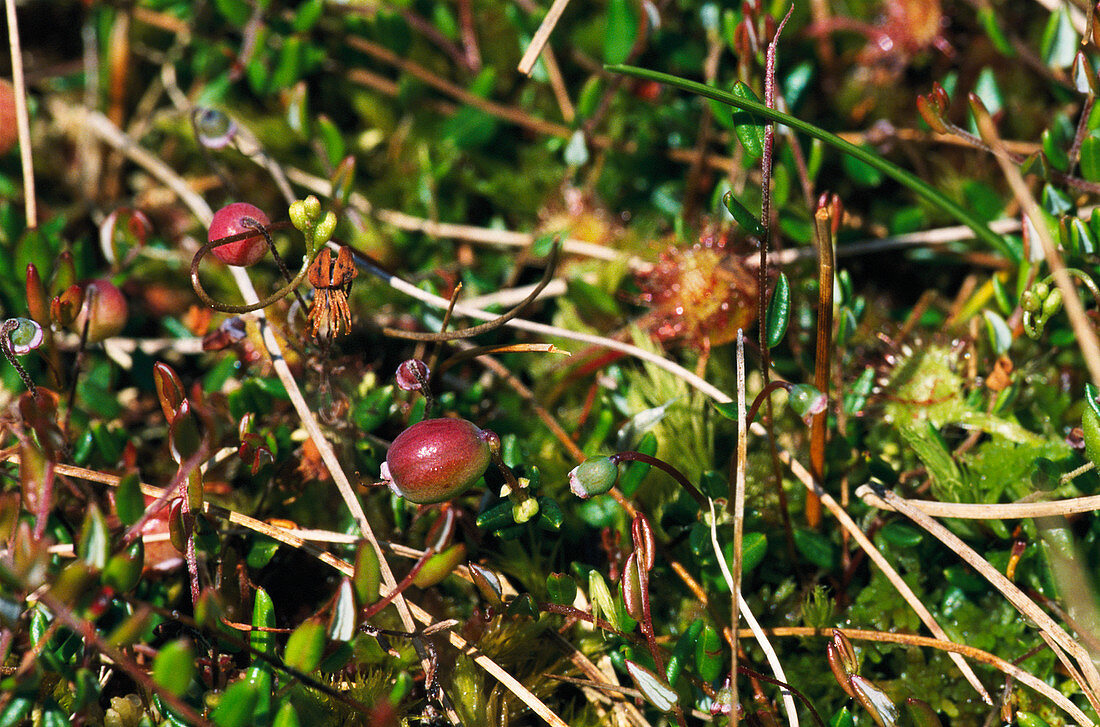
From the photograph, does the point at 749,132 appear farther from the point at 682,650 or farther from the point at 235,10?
the point at 235,10

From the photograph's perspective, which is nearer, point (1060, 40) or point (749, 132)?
point (749, 132)

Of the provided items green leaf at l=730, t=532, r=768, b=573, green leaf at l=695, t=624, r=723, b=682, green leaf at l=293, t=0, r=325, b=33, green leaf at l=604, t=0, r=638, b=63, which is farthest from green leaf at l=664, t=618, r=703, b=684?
green leaf at l=293, t=0, r=325, b=33

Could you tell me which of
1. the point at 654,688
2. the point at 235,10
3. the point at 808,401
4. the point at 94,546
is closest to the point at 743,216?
the point at 808,401

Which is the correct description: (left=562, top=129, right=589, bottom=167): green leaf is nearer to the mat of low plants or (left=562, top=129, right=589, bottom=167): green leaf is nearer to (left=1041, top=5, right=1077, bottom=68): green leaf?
the mat of low plants

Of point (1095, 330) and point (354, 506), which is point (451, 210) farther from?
point (1095, 330)

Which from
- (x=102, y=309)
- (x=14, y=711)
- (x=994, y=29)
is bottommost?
(x=14, y=711)

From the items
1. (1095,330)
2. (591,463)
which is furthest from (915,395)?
(591,463)

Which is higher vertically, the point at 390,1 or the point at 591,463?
the point at 390,1

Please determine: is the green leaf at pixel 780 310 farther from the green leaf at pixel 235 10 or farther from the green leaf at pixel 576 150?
the green leaf at pixel 235 10
